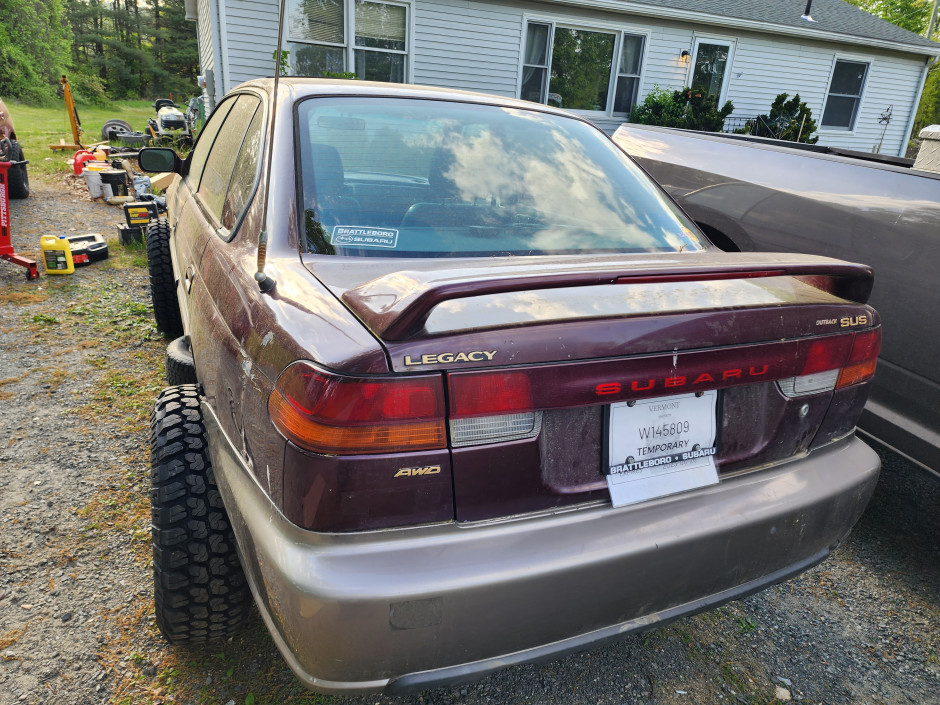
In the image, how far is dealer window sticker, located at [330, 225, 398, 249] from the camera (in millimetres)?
1796

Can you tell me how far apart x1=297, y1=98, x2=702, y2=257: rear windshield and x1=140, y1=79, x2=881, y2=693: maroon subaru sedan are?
11 millimetres

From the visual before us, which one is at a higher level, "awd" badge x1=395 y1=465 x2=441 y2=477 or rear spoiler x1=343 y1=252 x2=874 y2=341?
rear spoiler x1=343 y1=252 x2=874 y2=341

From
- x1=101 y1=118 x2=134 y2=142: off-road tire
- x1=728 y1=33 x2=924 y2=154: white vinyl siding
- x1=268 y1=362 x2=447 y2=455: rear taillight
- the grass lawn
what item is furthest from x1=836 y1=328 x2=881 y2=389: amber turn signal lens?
x1=101 y1=118 x2=134 y2=142: off-road tire

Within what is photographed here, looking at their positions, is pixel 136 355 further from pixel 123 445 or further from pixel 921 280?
pixel 921 280

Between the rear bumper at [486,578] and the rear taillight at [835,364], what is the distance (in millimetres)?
277

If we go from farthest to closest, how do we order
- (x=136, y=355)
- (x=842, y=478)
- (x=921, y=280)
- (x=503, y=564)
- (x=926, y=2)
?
1. (x=926, y=2)
2. (x=136, y=355)
3. (x=921, y=280)
4. (x=842, y=478)
5. (x=503, y=564)

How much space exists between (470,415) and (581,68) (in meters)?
13.3

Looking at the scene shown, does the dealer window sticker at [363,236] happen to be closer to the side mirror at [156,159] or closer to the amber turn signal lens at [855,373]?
the amber turn signal lens at [855,373]

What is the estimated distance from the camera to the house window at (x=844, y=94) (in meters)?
15.7

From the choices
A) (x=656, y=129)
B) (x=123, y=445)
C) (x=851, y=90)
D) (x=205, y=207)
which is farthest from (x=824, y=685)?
(x=851, y=90)

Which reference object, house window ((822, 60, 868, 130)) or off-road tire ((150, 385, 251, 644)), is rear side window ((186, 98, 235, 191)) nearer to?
off-road tire ((150, 385, 251, 644))

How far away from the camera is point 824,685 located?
2.07 metres

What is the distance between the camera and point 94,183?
29.6 feet

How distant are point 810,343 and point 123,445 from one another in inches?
120
